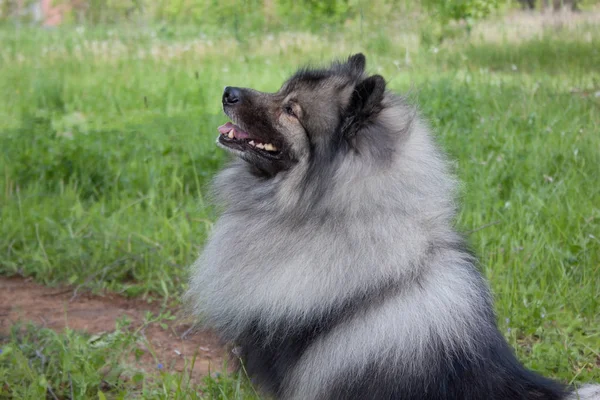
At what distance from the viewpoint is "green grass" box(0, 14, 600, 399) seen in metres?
3.29

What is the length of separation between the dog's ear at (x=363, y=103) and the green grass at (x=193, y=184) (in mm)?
806

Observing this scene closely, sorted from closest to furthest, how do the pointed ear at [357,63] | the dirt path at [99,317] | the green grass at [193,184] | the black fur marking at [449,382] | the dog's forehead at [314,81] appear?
the black fur marking at [449,382], the dog's forehead at [314,81], the pointed ear at [357,63], the green grass at [193,184], the dirt path at [99,317]

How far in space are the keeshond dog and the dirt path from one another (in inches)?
30.3

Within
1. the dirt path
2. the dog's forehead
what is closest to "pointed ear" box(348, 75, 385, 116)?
the dog's forehead

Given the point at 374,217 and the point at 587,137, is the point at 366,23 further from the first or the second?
the point at 374,217

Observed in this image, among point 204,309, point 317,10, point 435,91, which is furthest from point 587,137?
point 317,10

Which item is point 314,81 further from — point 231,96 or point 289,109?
point 231,96

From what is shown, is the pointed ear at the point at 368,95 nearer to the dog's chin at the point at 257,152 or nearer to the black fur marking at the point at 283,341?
the dog's chin at the point at 257,152

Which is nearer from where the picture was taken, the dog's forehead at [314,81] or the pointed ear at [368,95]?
the pointed ear at [368,95]

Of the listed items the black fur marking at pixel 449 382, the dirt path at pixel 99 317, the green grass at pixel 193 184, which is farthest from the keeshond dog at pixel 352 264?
the dirt path at pixel 99 317

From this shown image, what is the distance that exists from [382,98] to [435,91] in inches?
151

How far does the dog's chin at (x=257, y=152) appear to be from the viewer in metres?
2.62

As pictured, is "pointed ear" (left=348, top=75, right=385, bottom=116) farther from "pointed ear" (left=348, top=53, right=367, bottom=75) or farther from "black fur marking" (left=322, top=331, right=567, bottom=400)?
"black fur marking" (left=322, top=331, right=567, bottom=400)

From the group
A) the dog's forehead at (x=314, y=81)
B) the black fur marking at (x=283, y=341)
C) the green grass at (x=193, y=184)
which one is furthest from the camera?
the green grass at (x=193, y=184)
